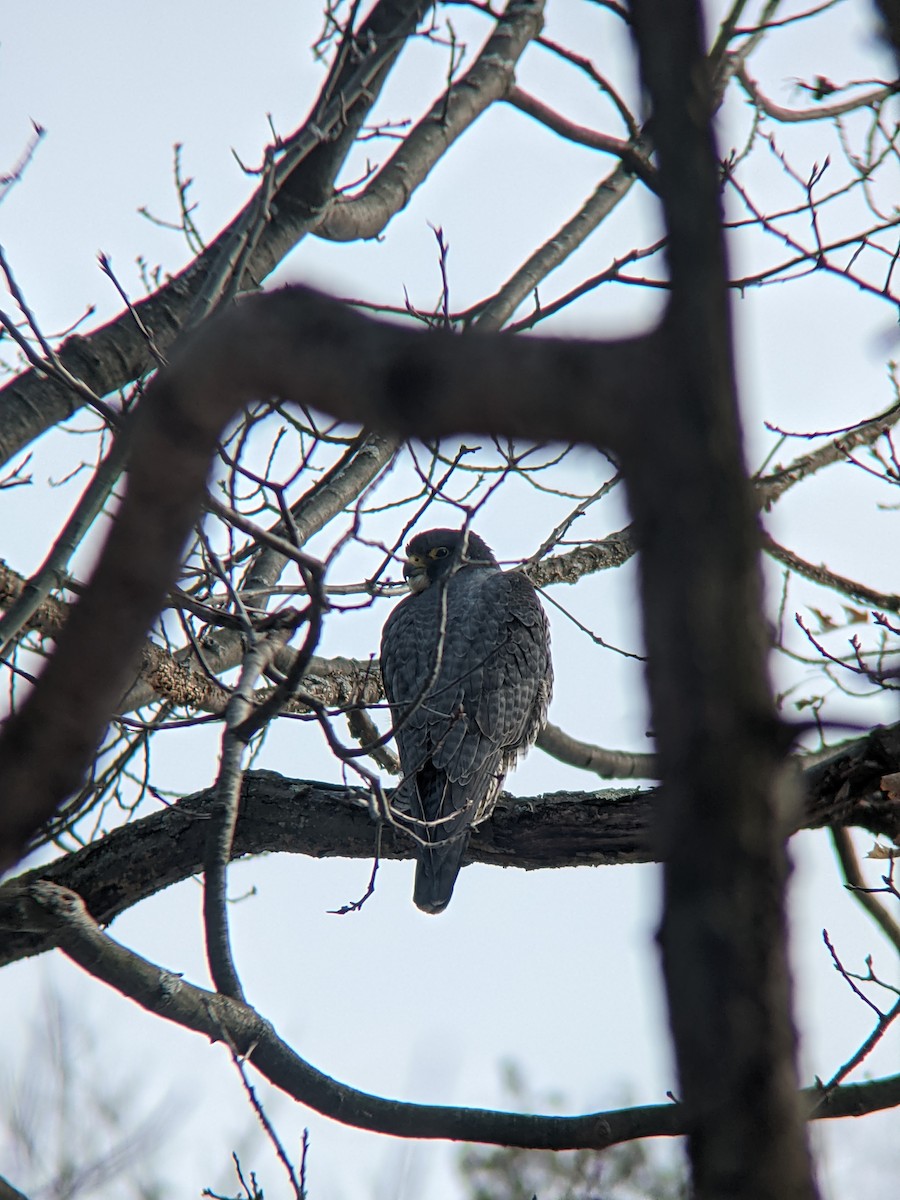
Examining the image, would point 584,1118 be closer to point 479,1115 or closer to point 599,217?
point 479,1115

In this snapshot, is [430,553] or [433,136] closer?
[433,136]

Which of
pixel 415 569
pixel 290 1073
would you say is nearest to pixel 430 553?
pixel 415 569

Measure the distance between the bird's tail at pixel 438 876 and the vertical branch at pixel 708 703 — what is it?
3961 mm

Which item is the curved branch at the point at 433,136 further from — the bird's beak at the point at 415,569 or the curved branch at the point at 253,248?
the bird's beak at the point at 415,569

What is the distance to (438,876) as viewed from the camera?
16.7 ft

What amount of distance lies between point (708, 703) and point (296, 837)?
356 centimetres

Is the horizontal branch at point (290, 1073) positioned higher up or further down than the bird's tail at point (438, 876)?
further down

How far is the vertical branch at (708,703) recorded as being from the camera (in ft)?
3.66

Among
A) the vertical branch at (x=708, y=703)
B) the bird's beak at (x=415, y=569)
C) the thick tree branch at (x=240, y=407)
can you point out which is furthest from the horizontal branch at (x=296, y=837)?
the vertical branch at (x=708, y=703)

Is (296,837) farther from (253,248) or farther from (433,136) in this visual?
(433,136)

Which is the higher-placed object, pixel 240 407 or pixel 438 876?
pixel 438 876

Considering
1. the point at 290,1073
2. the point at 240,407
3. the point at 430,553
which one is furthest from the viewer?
the point at 430,553

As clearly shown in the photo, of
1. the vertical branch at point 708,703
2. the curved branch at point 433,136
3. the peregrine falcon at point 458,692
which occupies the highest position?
the curved branch at point 433,136

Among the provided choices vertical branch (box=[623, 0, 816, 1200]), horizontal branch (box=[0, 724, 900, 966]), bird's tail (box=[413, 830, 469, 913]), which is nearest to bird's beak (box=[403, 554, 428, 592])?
bird's tail (box=[413, 830, 469, 913])
